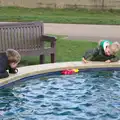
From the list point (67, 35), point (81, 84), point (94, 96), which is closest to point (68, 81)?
point (81, 84)

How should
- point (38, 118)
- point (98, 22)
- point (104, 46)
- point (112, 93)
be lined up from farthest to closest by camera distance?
point (98, 22) < point (104, 46) < point (112, 93) < point (38, 118)

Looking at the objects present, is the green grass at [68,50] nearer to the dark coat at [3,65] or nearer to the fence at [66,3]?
the dark coat at [3,65]

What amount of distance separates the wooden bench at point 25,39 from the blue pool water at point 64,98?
1398mm

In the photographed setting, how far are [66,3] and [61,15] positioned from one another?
10.8 ft

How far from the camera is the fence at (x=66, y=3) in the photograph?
2662 centimetres

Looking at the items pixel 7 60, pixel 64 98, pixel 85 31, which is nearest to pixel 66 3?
pixel 85 31

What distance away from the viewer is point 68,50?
13.0 metres

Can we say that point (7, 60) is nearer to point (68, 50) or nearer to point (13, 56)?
point (13, 56)

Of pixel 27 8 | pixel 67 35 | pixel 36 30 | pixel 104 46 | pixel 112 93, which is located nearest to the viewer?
pixel 112 93

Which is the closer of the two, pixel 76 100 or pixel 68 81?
pixel 76 100

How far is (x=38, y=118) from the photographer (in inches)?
264

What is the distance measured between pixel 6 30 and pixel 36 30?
0.87 m

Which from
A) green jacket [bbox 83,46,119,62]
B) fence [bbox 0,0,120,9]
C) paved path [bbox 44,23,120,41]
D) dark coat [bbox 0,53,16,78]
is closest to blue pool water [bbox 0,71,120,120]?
dark coat [bbox 0,53,16,78]

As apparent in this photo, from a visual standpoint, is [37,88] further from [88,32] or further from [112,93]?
[88,32]
